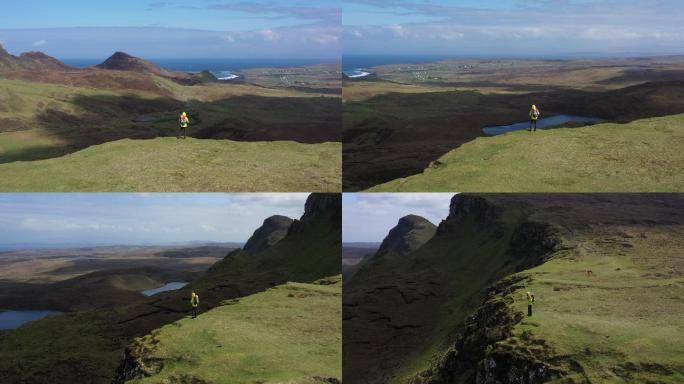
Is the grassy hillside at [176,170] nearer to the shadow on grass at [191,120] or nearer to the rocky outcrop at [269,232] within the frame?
the shadow on grass at [191,120]

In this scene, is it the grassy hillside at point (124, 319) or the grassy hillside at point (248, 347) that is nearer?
the grassy hillside at point (248, 347)

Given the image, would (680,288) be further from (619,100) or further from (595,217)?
(619,100)

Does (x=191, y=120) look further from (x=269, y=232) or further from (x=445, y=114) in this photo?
(x=445, y=114)

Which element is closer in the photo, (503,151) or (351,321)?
(503,151)

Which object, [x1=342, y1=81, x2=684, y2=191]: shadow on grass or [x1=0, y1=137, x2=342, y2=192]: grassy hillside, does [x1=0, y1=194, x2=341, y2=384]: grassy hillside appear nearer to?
[x1=0, y1=137, x2=342, y2=192]: grassy hillside

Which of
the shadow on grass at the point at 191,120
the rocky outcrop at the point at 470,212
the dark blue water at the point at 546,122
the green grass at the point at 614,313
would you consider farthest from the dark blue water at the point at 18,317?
the green grass at the point at 614,313

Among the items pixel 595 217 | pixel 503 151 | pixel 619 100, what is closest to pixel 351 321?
pixel 595 217
